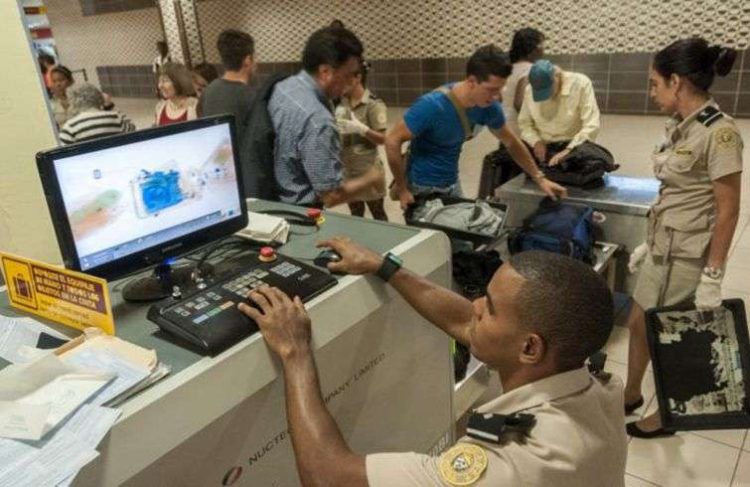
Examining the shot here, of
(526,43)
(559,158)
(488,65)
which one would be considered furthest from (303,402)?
(526,43)

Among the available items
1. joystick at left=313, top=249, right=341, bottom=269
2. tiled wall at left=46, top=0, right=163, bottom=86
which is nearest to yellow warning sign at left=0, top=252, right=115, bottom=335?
joystick at left=313, top=249, right=341, bottom=269

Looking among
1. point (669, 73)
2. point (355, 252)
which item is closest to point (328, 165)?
point (355, 252)

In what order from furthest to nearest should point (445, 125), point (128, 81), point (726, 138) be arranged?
point (128, 81)
point (445, 125)
point (726, 138)

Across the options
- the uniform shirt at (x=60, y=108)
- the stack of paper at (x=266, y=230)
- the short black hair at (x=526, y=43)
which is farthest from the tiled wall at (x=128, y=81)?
the stack of paper at (x=266, y=230)

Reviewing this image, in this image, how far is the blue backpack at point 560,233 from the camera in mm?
2672

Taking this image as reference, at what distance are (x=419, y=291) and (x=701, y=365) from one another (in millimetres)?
1354

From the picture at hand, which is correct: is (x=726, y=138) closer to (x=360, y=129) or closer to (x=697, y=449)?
(x=697, y=449)

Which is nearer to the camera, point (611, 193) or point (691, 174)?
point (691, 174)

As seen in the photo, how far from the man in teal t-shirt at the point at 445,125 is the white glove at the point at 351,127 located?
594mm

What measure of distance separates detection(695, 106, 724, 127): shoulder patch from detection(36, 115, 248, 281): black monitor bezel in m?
1.55

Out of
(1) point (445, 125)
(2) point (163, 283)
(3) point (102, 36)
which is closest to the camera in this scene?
(2) point (163, 283)

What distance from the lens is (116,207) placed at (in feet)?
3.95

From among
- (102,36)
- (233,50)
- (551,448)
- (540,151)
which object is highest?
(102,36)

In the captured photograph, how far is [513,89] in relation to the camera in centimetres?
368
